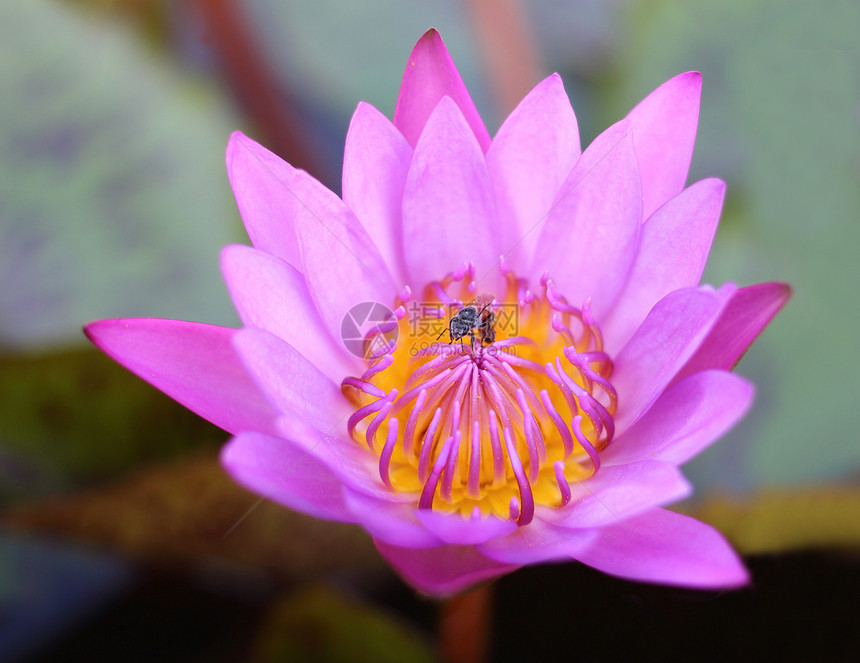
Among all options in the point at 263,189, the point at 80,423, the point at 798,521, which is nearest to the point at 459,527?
the point at 263,189

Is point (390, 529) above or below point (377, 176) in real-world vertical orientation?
below

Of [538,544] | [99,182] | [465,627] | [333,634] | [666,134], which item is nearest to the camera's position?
[538,544]

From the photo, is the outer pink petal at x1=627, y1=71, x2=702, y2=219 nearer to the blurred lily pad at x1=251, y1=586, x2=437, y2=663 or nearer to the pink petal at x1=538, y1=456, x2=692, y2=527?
the pink petal at x1=538, y1=456, x2=692, y2=527

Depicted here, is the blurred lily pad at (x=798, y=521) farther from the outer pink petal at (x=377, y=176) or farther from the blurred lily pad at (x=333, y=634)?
the outer pink petal at (x=377, y=176)

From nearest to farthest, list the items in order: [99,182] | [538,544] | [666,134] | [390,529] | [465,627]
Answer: [390,529], [538,544], [666,134], [465,627], [99,182]

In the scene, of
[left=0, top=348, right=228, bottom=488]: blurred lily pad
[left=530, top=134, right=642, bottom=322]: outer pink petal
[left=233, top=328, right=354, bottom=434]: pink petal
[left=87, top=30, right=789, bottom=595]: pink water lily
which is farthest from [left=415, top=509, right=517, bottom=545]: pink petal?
[left=0, top=348, right=228, bottom=488]: blurred lily pad

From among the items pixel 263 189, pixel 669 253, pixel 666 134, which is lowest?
pixel 669 253

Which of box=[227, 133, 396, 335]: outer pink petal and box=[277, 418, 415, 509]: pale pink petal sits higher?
box=[227, 133, 396, 335]: outer pink petal

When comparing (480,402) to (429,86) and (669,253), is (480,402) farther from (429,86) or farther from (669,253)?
(429,86)
